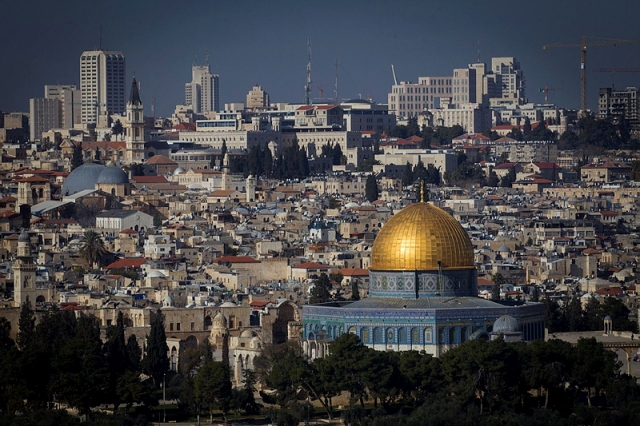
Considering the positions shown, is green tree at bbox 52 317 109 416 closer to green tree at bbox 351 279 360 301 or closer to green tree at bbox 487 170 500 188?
green tree at bbox 351 279 360 301

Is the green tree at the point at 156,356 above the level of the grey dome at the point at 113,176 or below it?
below

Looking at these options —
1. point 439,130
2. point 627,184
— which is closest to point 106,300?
point 627,184

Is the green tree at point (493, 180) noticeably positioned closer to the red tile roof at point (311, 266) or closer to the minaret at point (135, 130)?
the minaret at point (135, 130)

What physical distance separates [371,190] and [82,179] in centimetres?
1415

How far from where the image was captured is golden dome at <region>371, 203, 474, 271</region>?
5694cm

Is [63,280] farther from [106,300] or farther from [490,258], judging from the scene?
[490,258]

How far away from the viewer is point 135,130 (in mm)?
136500

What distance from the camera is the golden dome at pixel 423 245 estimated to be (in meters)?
56.9

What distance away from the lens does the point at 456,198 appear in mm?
112062

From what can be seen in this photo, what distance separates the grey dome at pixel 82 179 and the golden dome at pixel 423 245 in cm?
5720

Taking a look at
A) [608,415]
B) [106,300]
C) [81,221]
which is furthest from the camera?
[81,221]

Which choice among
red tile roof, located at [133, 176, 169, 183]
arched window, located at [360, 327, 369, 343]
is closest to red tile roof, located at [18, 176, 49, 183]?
red tile roof, located at [133, 176, 169, 183]

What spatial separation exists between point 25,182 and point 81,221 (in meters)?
10.0

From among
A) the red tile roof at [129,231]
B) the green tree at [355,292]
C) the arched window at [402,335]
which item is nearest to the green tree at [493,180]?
the red tile roof at [129,231]
